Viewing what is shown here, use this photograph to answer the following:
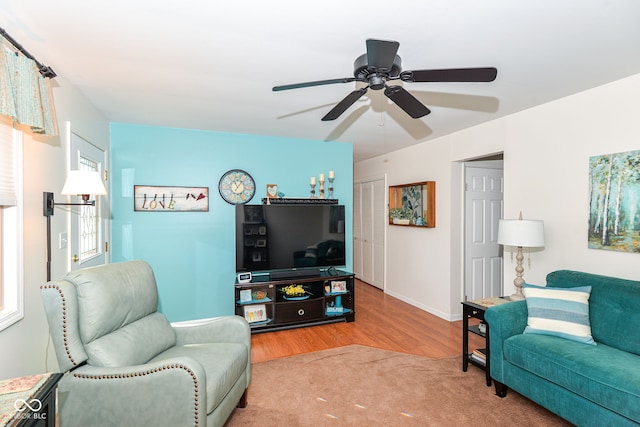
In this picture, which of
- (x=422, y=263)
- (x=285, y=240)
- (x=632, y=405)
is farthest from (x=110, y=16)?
(x=422, y=263)

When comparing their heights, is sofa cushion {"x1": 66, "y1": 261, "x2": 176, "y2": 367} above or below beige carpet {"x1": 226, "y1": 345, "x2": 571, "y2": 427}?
above

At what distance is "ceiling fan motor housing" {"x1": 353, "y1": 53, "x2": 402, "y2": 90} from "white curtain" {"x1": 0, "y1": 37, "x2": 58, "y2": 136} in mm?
1681

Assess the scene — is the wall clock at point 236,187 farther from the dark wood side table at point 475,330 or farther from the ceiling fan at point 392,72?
the dark wood side table at point 475,330

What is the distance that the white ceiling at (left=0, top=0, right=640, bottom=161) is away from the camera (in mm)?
1571

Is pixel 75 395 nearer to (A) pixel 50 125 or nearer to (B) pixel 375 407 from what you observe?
(A) pixel 50 125

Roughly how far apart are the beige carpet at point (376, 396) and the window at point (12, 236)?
1.47 meters

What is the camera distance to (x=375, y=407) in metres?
2.28

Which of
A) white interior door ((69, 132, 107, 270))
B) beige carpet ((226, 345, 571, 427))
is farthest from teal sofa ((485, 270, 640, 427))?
white interior door ((69, 132, 107, 270))

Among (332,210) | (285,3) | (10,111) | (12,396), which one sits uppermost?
(285,3)

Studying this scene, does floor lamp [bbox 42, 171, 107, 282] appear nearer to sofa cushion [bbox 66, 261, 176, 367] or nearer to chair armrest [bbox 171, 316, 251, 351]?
sofa cushion [bbox 66, 261, 176, 367]

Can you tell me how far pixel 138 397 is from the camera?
62.3 inches

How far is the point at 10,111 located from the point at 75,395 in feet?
4.64

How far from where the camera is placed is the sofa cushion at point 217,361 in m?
1.74

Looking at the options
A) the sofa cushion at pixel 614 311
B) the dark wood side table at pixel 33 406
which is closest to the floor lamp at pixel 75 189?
the dark wood side table at pixel 33 406
